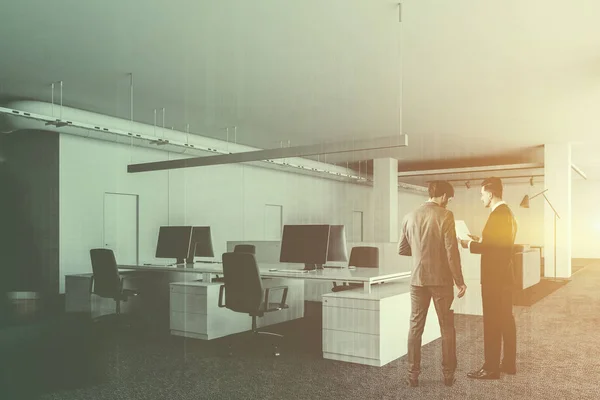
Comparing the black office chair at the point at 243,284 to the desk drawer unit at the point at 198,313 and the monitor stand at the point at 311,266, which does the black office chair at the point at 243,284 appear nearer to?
the desk drawer unit at the point at 198,313

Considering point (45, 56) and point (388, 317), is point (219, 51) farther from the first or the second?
point (388, 317)

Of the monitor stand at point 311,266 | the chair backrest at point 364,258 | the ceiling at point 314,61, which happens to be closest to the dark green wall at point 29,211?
the ceiling at point 314,61

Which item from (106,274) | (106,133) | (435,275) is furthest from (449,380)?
(106,133)

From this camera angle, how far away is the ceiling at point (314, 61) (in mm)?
→ 4930

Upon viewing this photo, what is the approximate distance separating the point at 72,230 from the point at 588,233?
20.0 metres

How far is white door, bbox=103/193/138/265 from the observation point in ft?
32.5

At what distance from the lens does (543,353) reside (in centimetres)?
551

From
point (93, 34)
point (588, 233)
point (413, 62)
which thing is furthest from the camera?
point (588, 233)

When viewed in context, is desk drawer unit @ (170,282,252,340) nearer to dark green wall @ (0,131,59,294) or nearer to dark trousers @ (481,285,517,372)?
dark trousers @ (481,285,517,372)

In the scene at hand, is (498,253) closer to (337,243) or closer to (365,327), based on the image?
(365,327)

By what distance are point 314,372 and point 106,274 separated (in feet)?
11.3

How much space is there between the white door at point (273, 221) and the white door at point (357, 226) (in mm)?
4103

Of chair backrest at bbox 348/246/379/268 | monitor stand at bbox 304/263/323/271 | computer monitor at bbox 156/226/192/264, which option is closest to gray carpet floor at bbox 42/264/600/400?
monitor stand at bbox 304/263/323/271

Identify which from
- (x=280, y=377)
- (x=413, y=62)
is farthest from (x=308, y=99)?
(x=280, y=377)
